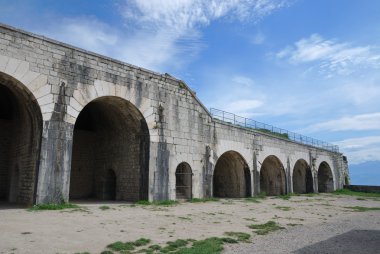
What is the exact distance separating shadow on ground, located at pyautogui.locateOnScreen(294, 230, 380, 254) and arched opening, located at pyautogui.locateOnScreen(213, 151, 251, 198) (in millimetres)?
11529

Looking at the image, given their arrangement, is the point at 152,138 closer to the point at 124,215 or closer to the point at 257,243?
the point at 124,215

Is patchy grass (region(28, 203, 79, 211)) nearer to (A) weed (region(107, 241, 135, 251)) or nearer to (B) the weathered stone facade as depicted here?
(B) the weathered stone facade

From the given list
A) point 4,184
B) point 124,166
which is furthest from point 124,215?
point 4,184

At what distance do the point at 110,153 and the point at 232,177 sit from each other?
7952 mm

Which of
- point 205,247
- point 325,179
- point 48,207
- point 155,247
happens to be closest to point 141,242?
point 155,247

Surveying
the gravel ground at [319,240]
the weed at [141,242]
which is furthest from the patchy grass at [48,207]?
the gravel ground at [319,240]

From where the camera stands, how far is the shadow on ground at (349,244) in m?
5.54

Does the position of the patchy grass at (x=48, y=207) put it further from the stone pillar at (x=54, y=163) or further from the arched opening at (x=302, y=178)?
the arched opening at (x=302, y=178)

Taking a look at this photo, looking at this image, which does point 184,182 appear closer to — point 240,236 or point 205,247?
point 240,236

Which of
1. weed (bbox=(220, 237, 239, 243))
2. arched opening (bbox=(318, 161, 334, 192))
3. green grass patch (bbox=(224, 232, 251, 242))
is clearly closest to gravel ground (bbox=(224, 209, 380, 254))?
green grass patch (bbox=(224, 232, 251, 242))

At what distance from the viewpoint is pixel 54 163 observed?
10.5m

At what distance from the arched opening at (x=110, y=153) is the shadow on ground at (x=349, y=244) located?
820 centimetres

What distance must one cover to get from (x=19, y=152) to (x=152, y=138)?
5350 mm

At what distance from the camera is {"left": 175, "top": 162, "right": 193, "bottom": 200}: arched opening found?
1503 centimetres
